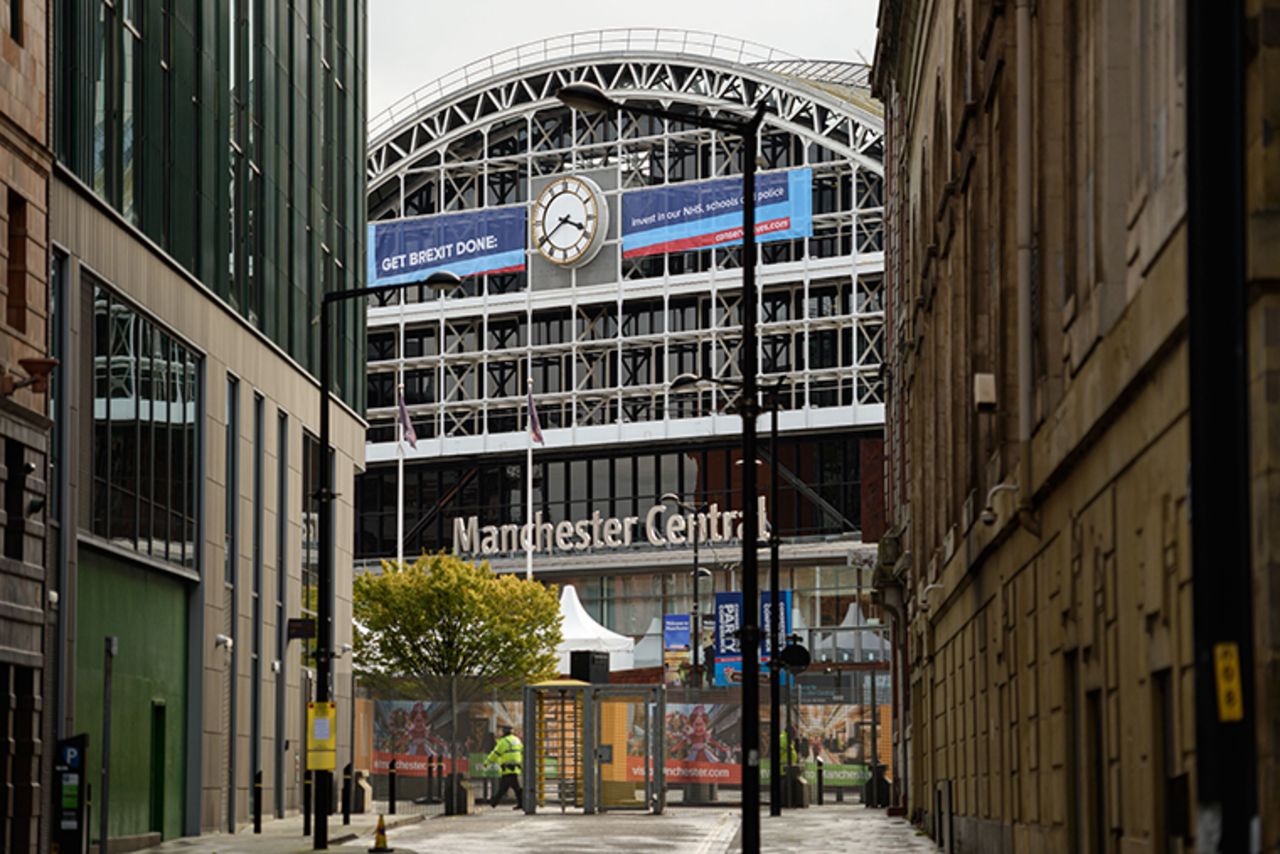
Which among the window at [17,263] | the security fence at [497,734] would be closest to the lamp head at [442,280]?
the window at [17,263]

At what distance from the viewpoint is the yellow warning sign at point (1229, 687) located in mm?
7535

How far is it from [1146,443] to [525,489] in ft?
339

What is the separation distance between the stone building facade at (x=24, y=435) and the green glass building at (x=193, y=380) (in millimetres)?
1222

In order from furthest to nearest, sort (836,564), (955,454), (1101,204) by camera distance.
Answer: (836,564) → (955,454) → (1101,204)

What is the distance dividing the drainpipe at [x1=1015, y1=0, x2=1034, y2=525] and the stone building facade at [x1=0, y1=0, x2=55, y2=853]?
14.3m

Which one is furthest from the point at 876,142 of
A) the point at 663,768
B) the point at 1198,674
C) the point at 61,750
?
the point at 1198,674

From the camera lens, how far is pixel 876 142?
11169 cm

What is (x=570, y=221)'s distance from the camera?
381ft

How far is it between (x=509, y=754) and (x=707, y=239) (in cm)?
5677

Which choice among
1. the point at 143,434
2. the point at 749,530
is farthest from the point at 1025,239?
the point at 143,434

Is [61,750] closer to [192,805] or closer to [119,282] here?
[119,282]

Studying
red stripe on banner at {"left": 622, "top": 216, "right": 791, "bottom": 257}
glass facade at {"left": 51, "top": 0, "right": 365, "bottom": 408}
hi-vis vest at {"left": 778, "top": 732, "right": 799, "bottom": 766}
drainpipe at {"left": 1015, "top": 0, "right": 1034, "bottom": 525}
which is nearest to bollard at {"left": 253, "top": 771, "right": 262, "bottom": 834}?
glass facade at {"left": 51, "top": 0, "right": 365, "bottom": 408}

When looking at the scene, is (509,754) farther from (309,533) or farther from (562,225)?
(562,225)

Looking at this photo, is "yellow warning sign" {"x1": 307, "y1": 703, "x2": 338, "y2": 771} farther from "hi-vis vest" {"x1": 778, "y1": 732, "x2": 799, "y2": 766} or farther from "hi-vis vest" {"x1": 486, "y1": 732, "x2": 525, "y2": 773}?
"hi-vis vest" {"x1": 778, "y1": 732, "x2": 799, "y2": 766}
